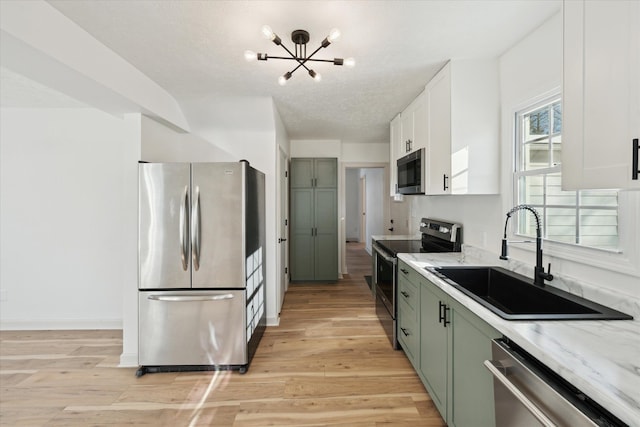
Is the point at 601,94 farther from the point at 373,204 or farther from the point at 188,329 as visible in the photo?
the point at 373,204

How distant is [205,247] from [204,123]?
1.66 metres

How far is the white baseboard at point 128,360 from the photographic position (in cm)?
249

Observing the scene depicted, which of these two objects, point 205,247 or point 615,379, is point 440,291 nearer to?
point 615,379

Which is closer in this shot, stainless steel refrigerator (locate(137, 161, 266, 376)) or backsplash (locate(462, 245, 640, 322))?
backsplash (locate(462, 245, 640, 322))

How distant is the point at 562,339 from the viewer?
1007 millimetres

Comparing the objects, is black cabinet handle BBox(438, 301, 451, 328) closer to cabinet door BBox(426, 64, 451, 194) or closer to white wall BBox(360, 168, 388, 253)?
cabinet door BBox(426, 64, 451, 194)

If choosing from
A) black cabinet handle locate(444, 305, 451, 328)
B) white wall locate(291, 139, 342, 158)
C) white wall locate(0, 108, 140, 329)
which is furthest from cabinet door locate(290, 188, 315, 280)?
black cabinet handle locate(444, 305, 451, 328)

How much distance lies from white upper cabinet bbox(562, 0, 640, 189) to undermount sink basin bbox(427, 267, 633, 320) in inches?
22.6

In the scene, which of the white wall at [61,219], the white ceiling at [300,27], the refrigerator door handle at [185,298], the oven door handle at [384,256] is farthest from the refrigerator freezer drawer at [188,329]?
the white ceiling at [300,27]

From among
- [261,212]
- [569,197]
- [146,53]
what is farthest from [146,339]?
[569,197]

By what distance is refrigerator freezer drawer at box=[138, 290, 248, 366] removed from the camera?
238cm

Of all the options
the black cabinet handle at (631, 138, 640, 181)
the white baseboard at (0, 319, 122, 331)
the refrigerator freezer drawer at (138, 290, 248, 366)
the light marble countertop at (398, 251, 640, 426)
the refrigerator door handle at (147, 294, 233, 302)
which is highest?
the black cabinet handle at (631, 138, 640, 181)

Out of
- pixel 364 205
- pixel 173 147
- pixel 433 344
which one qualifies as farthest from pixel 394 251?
pixel 364 205

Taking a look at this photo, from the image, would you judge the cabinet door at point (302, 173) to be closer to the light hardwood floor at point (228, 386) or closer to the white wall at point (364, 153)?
Result: the white wall at point (364, 153)
